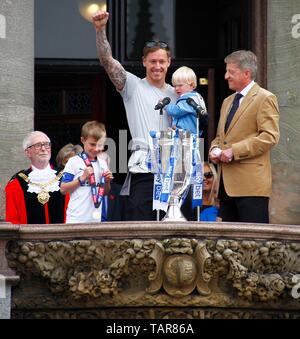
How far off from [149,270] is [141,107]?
Result: 1.84 m

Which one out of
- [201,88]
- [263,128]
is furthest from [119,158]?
[263,128]

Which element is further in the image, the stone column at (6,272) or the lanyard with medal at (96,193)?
the lanyard with medal at (96,193)

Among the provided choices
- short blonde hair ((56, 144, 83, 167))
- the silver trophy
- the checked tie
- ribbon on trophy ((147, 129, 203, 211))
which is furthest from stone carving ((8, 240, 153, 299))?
short blonde hair ((56, 144, 83, 167))

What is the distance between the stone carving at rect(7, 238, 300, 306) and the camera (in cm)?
1706

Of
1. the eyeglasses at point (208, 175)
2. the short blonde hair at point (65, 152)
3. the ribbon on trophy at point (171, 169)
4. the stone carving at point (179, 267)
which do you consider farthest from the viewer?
the short blonde hair at point (65, 152)

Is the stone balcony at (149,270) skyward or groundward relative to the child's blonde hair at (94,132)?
groundward

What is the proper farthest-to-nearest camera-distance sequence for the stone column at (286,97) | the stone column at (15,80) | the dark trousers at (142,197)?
the stone column at (286,97)
the stone column at (15,80)
the dark trousers at (142,197)

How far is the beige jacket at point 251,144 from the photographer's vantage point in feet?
58.9

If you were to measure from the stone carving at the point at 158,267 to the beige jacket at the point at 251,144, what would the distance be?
0.87m

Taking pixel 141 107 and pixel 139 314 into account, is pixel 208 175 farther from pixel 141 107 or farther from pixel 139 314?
pixel 139 314

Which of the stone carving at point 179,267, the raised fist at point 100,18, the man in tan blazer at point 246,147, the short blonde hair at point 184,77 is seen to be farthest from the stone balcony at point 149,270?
the raised fist at point 100,18

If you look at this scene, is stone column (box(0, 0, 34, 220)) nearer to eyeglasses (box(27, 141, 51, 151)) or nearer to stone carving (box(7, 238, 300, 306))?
eyeglasses (box(27, 141, 51, 151))

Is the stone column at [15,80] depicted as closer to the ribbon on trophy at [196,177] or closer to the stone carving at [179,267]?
the ribbon on trophy at [196,177]

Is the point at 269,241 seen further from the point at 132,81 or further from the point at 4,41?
the point at 4,41
